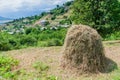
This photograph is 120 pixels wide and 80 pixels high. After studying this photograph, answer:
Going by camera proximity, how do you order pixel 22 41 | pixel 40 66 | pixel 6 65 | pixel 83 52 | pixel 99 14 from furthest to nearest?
pixel 22 41 → pixel 99 14 → pixel 6 65 → pixel 40 66 → pixel 83 52

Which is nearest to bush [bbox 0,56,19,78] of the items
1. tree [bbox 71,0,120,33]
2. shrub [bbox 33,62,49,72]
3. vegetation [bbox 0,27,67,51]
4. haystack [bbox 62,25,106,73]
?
shrub [bbox 33,62,49,72]

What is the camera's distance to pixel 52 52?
13430 mm

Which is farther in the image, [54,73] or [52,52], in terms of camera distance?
[52,52]

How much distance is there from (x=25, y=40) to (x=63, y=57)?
68.5 feet

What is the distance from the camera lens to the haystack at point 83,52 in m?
10.6

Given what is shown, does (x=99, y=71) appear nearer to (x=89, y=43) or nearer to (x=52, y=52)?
(x=89, y=43)

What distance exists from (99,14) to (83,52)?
959 cm

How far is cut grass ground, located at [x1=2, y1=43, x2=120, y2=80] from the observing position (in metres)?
10.3

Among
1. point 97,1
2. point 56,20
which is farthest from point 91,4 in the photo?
point 56,20

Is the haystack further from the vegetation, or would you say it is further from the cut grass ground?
the vegetation

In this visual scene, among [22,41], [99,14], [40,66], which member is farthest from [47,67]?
[22,41]

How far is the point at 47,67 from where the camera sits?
1121 centimetres

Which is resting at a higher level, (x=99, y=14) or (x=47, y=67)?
(x=99, y=14)

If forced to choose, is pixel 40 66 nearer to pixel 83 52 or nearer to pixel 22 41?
pixel 83 52
